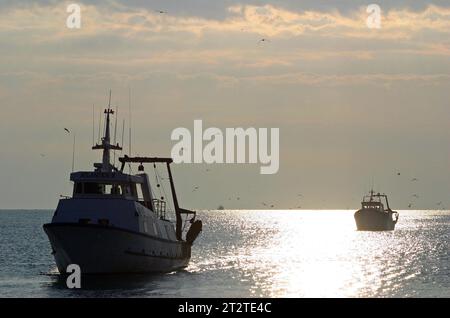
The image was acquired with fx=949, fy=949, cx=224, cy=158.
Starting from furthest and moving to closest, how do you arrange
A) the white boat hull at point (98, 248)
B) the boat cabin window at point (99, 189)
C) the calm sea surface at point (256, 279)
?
the boat cabin window at point (99, 189), the white boat hull at point (98, 248), the calm sea surface at point (256, 279)

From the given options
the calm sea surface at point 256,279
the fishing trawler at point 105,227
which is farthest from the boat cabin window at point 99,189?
the calm sea surface at point 256,279

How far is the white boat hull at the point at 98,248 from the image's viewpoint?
61438 millimetres

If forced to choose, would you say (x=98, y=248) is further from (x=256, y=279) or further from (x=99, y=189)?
(x=256, y=279)

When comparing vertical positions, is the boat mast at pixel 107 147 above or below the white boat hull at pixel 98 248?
above

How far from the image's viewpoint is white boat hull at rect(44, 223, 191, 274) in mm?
61438

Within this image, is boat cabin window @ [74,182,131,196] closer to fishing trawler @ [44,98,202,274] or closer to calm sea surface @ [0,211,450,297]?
fishing trawler @ [44,98,202,274]

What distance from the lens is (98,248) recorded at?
62062mm

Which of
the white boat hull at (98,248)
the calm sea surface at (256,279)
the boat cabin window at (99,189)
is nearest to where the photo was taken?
the calm sea surface at (256,279)

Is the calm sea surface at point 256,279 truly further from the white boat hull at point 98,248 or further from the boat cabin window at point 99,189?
the boat cabin window at point 99,189

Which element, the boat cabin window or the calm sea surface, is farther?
the boat cabin window

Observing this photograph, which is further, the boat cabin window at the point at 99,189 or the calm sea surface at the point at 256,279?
the boat cabin window at the point at 99,189

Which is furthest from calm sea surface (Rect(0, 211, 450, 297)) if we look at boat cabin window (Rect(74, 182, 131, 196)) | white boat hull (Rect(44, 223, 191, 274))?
boat cabin window (Rect(74, 182, 131, 196))
